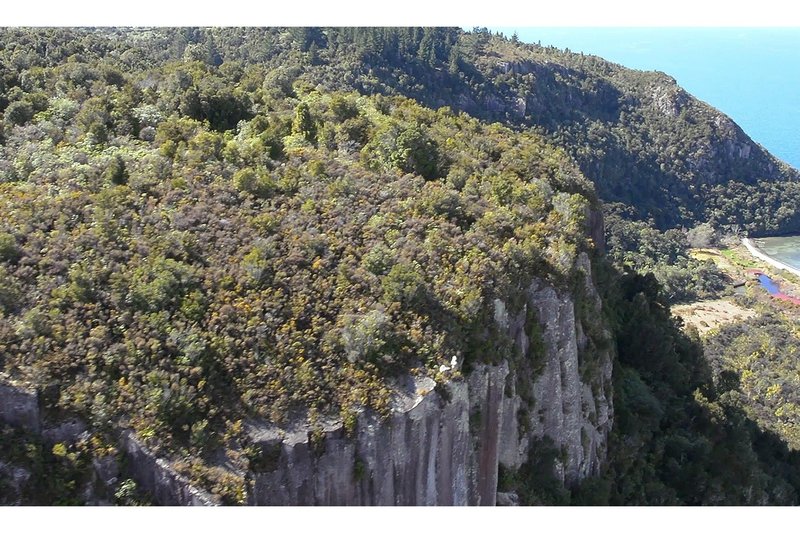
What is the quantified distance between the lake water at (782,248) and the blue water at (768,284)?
25.9 ft

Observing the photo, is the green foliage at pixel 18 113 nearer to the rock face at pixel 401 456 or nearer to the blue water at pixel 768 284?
the rock face at pixel 401 456

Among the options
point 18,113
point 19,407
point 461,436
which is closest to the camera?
point 19,407

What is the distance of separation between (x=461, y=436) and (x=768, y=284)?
8166 centimetres

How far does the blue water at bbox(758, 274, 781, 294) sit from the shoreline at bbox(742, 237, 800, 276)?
4.27 meters

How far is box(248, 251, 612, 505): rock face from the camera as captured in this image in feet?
47.6

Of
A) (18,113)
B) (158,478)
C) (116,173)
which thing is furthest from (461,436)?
(18,113)

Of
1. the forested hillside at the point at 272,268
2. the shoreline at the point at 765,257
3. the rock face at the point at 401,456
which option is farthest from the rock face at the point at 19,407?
the shoreline at the point at 765,257

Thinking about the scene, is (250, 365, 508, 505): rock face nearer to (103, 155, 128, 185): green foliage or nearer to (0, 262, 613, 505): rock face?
(0, 262, 613, 505): rock face

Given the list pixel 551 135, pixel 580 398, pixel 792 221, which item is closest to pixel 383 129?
pixel 580 398

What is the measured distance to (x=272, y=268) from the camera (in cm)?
1778

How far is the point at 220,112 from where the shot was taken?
28453mm

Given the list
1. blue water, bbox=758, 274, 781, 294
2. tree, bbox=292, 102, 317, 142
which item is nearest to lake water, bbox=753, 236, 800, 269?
blue water, bbox=758, 274, 781, 294

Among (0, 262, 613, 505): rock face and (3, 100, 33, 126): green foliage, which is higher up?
(3, 100, 33, 126): green foliage

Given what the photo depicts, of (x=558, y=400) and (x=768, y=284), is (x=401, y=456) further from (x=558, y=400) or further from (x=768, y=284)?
(x=768, y=284)
